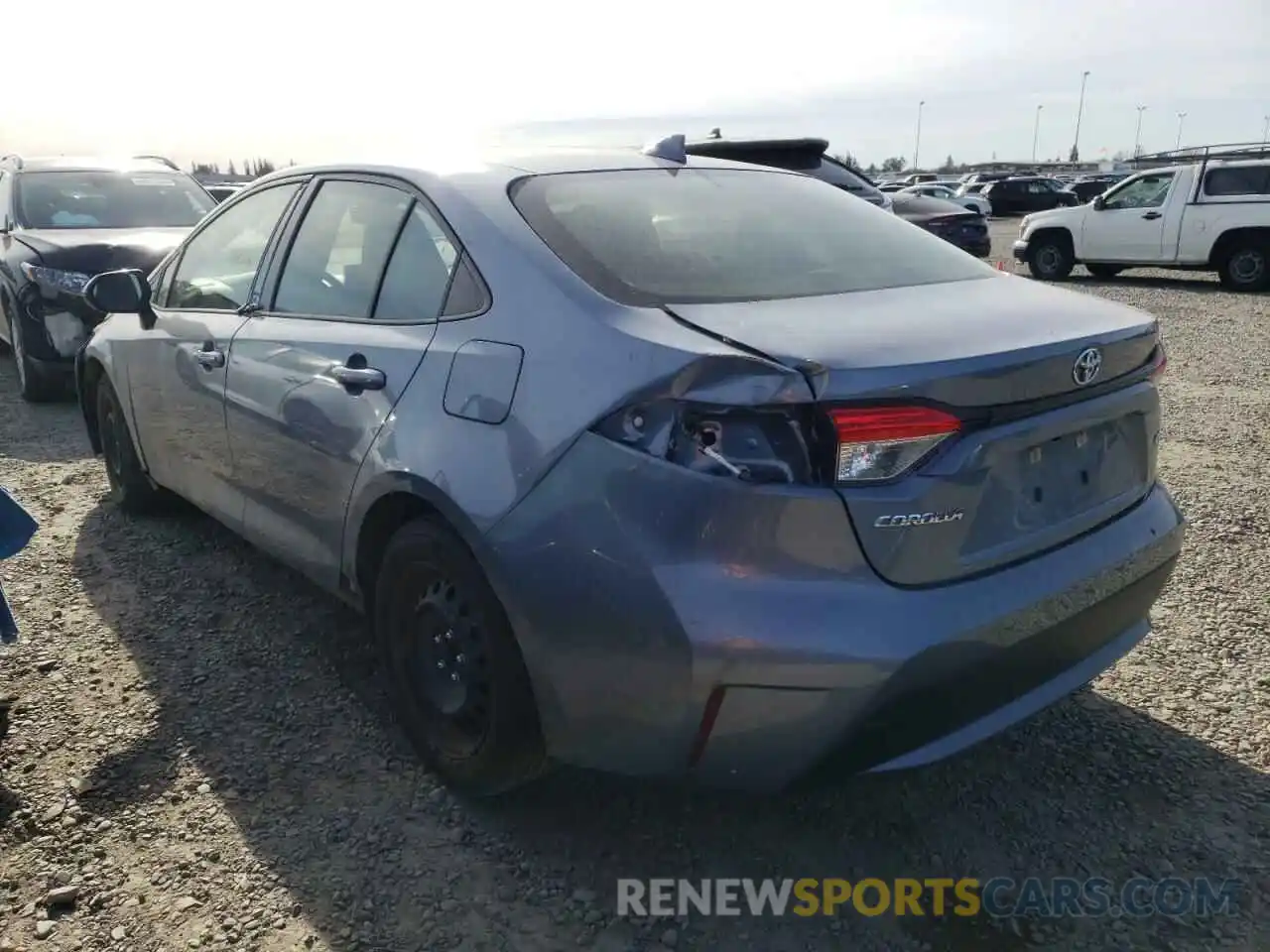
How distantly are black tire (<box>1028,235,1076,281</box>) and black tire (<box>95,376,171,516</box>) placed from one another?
46.7 ft

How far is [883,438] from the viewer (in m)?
1.89

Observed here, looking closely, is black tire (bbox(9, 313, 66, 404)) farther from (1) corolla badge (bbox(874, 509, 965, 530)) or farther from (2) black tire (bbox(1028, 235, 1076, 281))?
(2) black tire (bbox(1028, 235, 1076, 281))

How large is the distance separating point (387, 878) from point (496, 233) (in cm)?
153

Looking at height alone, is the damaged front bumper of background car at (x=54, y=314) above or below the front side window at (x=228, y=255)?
below

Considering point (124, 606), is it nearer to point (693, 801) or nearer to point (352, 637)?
point (352, 637)

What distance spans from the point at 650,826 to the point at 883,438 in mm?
1215

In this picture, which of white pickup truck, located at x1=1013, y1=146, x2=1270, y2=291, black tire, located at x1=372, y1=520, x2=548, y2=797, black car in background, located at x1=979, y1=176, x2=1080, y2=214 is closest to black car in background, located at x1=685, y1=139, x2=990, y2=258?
black tire, located at x1=372, y1=520, x2=548, y2=797

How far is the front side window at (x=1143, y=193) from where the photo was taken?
46.8 feet

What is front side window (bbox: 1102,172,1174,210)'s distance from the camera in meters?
14.3

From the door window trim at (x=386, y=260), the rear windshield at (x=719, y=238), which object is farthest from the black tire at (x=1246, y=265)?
the door window trim at (x=386, y=260)

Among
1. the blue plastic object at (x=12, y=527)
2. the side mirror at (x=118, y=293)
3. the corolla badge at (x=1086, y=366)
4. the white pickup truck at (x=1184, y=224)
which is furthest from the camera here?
the white pickup truck at (x=1184, y=224)

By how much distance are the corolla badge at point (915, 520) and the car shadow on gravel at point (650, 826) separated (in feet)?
1.75

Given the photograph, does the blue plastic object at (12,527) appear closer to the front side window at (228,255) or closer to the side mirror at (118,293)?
the front side window at (228,255)

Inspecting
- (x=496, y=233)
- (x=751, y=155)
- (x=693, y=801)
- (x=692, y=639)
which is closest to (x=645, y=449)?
(x=692, y=639)
